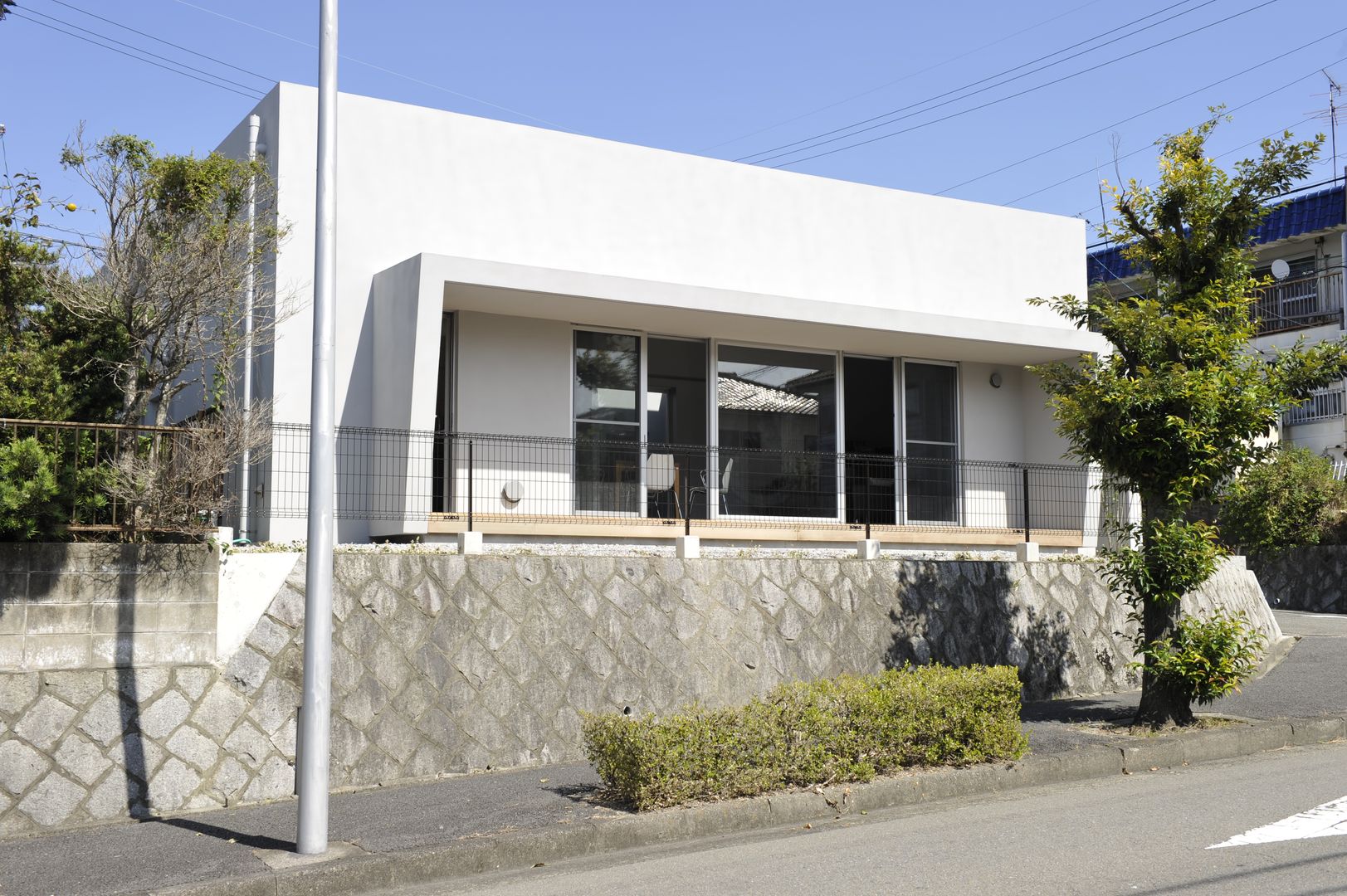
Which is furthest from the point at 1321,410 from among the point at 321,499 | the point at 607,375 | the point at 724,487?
the point at 321,499

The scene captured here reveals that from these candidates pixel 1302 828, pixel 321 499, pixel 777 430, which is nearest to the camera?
pixel 1302 828

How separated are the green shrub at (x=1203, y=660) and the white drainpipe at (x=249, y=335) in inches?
339

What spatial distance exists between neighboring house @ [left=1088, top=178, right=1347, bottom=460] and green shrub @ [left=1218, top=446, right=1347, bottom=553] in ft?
11.0

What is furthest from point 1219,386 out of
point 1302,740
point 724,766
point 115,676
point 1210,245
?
point 115,676

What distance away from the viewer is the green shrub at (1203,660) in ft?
34.9

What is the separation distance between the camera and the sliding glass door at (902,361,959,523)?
1698cm

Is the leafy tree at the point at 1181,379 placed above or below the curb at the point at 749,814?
above

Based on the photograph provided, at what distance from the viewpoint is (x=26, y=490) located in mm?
8711

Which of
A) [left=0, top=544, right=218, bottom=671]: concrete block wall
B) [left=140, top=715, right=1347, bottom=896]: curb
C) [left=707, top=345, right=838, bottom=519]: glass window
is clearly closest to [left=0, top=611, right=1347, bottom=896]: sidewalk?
[left=140, top=715, right=1347, bottom=896]: curb

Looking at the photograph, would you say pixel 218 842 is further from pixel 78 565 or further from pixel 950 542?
pixel 950 542

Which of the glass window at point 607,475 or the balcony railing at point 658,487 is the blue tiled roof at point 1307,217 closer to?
the balcony railing at point 658,487

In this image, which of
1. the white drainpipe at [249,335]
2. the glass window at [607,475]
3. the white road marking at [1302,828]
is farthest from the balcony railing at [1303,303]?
the white drainpipe at [249,335]

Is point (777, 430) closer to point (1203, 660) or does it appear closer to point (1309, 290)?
point (1203, 660)

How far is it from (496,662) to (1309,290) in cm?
2348
